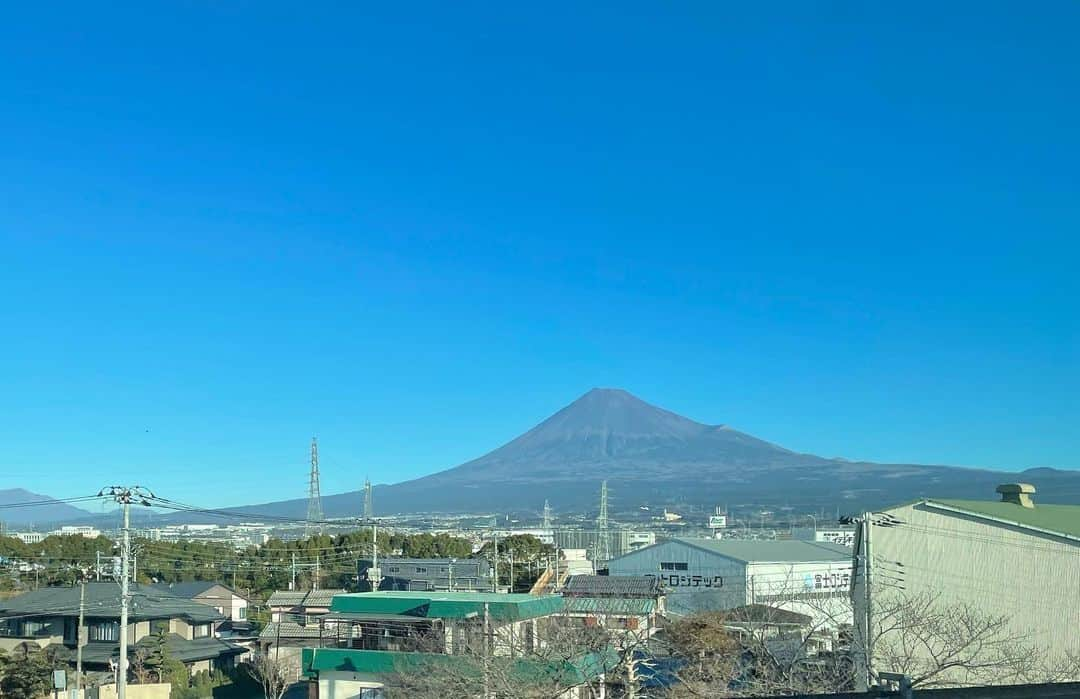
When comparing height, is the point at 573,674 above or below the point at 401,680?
above

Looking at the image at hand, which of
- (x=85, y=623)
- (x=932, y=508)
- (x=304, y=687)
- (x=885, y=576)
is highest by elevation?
(x=932, y=508)

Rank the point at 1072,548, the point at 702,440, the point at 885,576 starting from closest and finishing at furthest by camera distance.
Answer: the point at 1072,548, the point at 885,576, the point at 702,440

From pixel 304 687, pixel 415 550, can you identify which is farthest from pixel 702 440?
pixel 304 687

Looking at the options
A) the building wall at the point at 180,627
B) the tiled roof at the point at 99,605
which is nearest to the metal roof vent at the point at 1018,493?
the tiled roof at the point at 99,605

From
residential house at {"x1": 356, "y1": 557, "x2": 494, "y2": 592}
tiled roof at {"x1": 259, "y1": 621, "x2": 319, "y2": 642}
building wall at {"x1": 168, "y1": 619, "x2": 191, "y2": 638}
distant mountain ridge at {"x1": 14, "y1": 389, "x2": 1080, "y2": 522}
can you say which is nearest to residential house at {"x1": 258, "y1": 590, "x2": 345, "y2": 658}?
tiled roof at {"x1": 259, "y1": 621, "x2": 319, "y2": 642}

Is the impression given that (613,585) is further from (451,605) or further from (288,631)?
(451,605)

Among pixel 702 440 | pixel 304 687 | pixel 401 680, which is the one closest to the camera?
pixel 401 680

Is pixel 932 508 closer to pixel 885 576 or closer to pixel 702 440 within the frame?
pixel 885 576
